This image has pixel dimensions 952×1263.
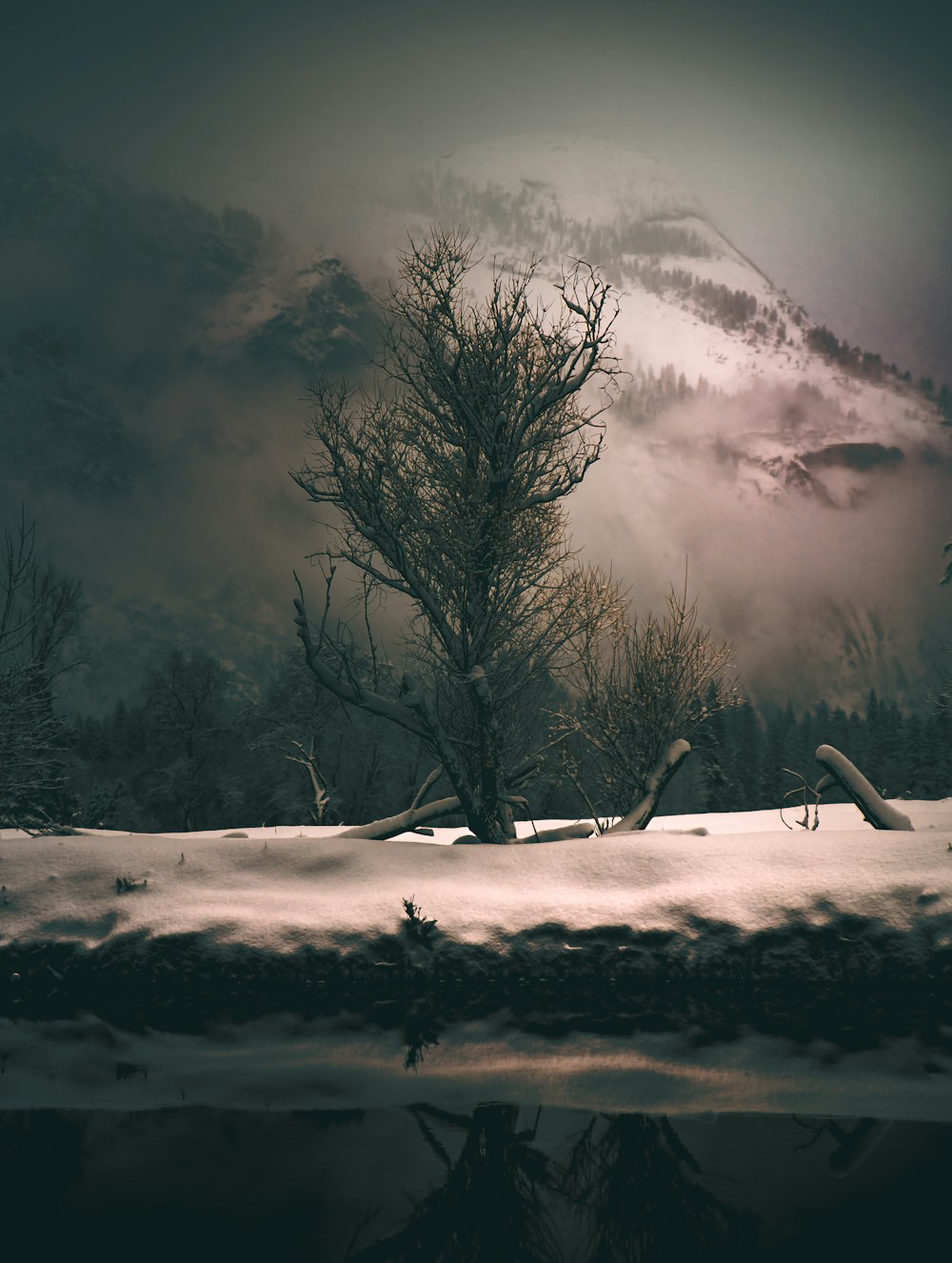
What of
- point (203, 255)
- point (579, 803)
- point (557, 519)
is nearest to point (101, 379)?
point (203, 255)

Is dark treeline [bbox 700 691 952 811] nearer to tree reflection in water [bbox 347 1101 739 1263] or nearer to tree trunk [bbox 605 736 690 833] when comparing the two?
tree trunk [bbox 605 736 690 833]

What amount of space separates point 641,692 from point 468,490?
16.4 feet

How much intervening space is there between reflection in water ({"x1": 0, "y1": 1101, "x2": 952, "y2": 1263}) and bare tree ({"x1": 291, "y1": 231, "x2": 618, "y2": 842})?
718 cm

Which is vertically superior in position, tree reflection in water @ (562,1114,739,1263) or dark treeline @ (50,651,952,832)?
dark treeline @ (50,651,952,832)

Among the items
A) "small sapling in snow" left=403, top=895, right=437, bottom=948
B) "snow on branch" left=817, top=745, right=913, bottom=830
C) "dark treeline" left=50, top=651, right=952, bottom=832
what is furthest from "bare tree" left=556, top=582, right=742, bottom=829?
"dark treeline" left=50, top=651, right=952, bottom=832

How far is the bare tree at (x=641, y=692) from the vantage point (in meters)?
17.8

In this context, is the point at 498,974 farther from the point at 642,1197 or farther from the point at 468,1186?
the point at 642,1197

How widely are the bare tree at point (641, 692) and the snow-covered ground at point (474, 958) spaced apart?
5106mm

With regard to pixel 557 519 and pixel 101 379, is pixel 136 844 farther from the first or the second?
pixel 101 379

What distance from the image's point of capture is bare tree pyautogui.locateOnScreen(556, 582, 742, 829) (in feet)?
58.5

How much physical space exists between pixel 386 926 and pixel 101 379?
16803 cm

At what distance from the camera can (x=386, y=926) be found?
11070mm

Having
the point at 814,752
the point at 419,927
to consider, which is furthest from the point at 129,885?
the point at 814,752

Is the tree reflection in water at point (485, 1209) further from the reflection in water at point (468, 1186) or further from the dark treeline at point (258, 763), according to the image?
the dark treeline at point (258, 763)
